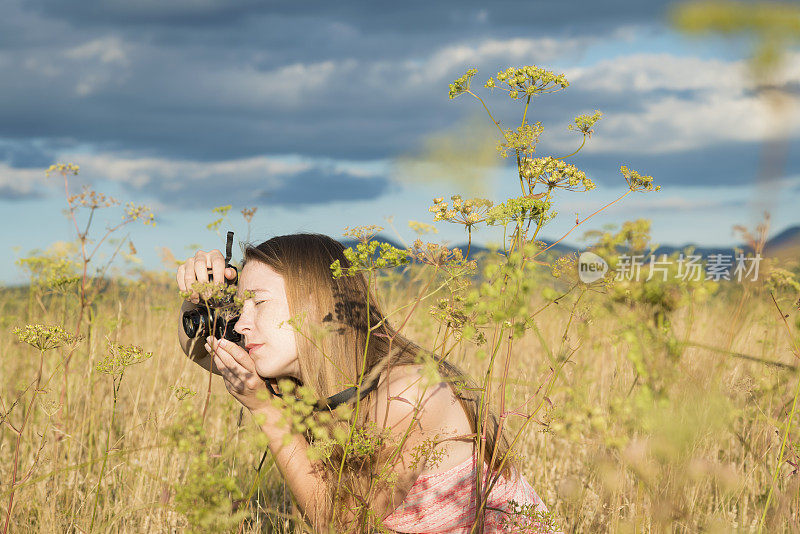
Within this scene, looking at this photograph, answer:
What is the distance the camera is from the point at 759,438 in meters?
3.24

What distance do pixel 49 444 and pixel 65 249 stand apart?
126cm

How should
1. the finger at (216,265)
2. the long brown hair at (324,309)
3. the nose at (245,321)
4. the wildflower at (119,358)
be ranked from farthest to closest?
the finger at (216,265) < the long brown hair at (324,309) < the nose at (245,321) < the wildflower at (119,358)

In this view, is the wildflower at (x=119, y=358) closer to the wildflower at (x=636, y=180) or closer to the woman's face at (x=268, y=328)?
the woman's face at (x=268, y=328)

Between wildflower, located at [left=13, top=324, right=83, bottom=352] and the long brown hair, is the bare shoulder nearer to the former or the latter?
the long brown hair

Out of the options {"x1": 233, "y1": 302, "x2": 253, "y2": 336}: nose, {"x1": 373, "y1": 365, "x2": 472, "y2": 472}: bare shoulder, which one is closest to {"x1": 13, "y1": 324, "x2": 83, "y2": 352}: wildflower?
{"x1": 233, "y1": 302, "x2": 253, "y2": 336}: nose

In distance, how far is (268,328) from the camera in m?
2.47

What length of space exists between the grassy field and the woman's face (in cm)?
30

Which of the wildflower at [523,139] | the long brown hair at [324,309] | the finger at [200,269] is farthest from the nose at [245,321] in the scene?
the wildflower at [523,139]

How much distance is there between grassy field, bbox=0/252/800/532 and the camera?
3.83ft

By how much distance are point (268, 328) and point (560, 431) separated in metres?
1.52

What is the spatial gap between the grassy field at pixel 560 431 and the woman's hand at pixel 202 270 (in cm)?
53

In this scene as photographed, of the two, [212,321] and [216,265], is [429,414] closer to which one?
[212,321]

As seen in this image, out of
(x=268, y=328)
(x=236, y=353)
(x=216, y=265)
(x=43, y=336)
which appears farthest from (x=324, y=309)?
(x=43, y=336)

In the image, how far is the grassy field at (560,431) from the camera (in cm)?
117
